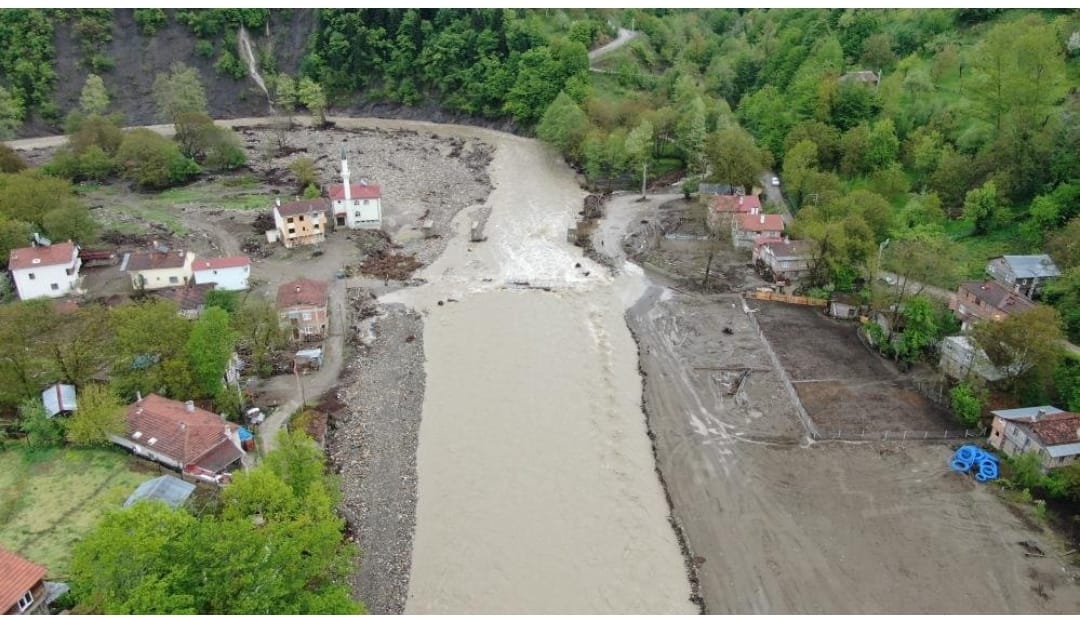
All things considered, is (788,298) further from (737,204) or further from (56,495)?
(56,495)

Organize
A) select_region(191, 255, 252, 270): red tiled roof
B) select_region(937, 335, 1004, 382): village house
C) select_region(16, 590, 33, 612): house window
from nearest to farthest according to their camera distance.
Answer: select_region(16, 590, 33, 612): house window → select_region(937, 335, 1004, 382): village house → select_region(191, 255, 252, 270): red tiled roof

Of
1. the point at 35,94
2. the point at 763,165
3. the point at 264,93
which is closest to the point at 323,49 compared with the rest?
the point at 264,93

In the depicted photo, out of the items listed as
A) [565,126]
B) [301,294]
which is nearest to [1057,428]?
[301,294]

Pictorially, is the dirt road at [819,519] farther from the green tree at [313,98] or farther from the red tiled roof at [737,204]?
the green tree at [313,98]

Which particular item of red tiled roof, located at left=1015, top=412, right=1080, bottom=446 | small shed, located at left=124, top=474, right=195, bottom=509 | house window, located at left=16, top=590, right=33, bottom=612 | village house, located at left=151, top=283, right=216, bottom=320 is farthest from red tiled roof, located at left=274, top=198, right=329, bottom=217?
red tiled roof, located at left=1015, top=412, right=1080, bottom=446

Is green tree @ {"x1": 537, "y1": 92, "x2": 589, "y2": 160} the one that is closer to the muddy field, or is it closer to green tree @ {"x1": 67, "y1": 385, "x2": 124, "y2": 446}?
the muddy field

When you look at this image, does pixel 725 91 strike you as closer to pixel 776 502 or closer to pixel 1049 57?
pixel 1049 57
